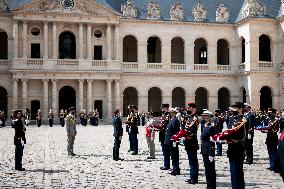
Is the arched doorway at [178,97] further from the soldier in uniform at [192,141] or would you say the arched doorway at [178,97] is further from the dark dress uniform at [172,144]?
the soldier in uniform at [192,141]

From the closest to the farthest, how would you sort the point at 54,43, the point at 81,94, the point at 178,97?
1. the point at 54,43
2. the point at 81,94
3. the point at 178,97

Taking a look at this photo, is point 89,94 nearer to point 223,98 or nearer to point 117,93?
point 117,93

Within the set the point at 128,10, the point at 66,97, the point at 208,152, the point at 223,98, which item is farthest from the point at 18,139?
the point at 223,98

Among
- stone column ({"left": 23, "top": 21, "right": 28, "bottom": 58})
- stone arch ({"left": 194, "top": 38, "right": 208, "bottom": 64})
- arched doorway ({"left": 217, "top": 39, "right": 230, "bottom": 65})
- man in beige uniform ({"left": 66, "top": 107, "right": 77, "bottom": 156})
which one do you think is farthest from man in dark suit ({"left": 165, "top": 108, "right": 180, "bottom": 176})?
arched doorway ({"left": 217, "top": 39, "right": 230, "bottom": 65})

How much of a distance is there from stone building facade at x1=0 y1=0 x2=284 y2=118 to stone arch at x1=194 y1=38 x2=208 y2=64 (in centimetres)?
21

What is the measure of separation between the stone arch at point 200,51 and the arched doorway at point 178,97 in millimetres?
3676

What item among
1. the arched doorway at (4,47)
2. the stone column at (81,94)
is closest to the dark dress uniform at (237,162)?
the stone column at (81,94)

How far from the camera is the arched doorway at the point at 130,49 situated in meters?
47.1

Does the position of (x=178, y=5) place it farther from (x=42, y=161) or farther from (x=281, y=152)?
(x=281, y=152)

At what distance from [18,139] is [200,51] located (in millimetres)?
37328

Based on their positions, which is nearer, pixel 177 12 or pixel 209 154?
pixel 209 154

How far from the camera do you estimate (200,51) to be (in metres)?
49.0

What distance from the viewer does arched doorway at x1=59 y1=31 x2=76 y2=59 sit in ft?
144

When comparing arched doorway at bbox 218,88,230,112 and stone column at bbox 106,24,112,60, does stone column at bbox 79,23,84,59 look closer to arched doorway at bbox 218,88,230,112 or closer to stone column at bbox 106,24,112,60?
stone column at bbox 106,24,112,60
